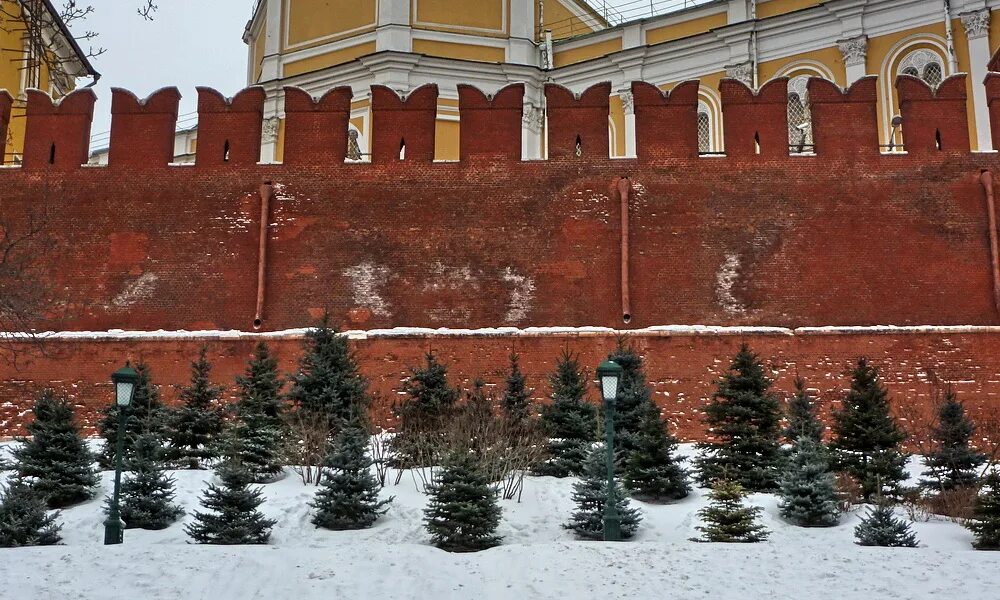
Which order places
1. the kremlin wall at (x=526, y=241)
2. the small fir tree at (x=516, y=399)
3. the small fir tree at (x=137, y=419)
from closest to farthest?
the small fir tree at (x=137, y=419) < the small fir tree at (x=516, y=399) < the kremlin wall at (x=526, y=241)

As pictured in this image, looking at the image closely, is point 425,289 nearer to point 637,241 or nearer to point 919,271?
point 637,241

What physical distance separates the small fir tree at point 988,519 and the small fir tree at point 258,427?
24.6ft

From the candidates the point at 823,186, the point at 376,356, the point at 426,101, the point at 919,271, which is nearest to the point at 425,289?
the point at 376,356

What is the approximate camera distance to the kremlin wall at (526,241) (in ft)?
51.7

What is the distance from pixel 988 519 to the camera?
10.5m

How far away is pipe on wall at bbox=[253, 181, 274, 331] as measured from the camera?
1623 centimetres

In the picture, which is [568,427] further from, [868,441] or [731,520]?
[868,441]

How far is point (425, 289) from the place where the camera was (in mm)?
16375

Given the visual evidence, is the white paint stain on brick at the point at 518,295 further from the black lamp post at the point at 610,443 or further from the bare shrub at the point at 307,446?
the black lamp post at the point at 610,443

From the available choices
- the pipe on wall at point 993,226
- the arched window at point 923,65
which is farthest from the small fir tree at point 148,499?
the arched window at point 923,65

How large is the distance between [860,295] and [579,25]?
18.7 m

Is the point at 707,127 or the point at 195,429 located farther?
the point at 707,127

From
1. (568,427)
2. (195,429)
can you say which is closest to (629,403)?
(568,427)

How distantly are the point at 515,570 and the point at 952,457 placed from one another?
6.13 metres
